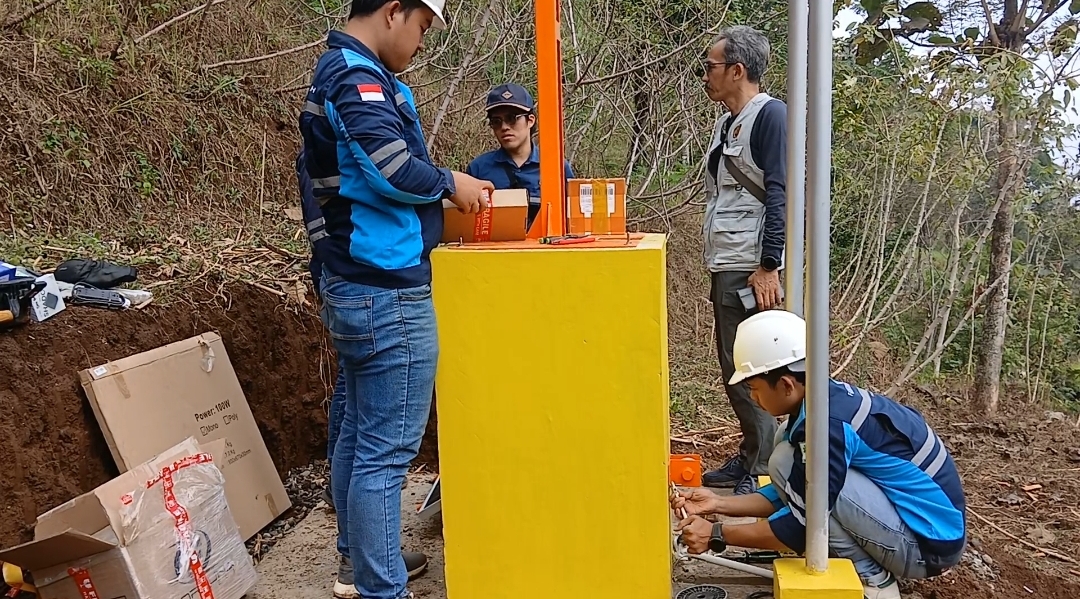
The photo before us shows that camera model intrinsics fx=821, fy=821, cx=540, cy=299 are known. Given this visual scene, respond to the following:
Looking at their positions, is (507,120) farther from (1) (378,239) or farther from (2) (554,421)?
(2) (554,421)

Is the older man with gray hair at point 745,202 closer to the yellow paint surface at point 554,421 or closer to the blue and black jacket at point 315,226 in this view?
the yellow paint surface at point 554,421

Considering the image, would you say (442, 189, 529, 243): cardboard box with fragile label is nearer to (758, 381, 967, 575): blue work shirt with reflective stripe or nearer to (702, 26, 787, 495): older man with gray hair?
(758, 381, 967, 575): blue work shirt with reflective stripe

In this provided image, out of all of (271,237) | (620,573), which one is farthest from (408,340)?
(271,237)

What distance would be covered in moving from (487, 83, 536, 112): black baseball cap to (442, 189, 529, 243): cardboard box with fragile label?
1.30m

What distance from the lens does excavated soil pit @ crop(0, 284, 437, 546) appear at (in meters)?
2.88

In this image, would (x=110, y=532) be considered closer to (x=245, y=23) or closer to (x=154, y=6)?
(x=154, y=6)

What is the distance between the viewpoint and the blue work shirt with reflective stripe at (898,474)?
7.96ft

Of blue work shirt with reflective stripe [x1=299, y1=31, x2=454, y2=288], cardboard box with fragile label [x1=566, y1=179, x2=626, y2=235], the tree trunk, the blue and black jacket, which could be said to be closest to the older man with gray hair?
cardboard box with fragile label [x1=566, y1=179, x2=626, y2=235]

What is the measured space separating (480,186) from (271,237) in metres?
3.35

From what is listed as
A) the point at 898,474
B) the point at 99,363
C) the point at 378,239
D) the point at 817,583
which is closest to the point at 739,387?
the point at 898,474

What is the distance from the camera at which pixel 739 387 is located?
3.49 m

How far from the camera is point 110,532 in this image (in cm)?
248

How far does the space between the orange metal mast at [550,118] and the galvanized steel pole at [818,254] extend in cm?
81

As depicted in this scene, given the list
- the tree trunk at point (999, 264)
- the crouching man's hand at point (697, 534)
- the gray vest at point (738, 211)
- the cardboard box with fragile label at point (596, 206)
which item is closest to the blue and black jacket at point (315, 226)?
the cardboard box with fragile label at point (596, 206)
